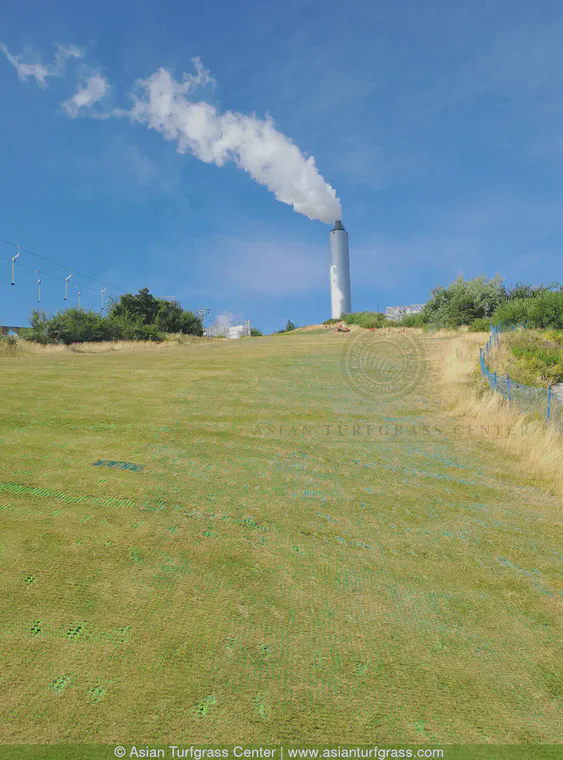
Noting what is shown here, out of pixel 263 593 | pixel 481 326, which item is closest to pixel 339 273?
pixel 481 326

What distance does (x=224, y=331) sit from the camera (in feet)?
210

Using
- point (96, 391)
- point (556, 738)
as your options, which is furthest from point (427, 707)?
point (96, 391)

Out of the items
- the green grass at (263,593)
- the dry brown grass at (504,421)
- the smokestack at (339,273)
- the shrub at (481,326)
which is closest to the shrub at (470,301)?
the shrub at (481,326)

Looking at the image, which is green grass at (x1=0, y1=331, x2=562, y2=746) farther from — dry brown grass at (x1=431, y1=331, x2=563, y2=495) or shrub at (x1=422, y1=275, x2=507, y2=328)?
shrub at (x1=422, y1=275, x2=507, y2=328)

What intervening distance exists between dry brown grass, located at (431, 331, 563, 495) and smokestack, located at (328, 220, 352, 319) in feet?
229

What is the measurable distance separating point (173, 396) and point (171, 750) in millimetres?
6438

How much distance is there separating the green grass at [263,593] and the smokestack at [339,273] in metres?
75.9

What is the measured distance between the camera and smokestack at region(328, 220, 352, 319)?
7956cm

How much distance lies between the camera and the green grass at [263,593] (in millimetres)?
1928

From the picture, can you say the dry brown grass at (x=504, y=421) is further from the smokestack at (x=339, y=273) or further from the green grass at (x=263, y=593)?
the smokestack at (x=339, y=273)

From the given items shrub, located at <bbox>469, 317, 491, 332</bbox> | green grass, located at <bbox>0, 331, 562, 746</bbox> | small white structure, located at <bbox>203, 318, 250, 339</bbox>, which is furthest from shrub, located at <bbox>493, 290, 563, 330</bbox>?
small white structure, located at <bbox>203, 318, 250, 339</bbox>

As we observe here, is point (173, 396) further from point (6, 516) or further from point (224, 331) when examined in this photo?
point (224, 331)

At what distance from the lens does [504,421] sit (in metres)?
7.54

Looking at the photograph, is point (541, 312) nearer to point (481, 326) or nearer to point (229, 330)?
point (481, 326)
